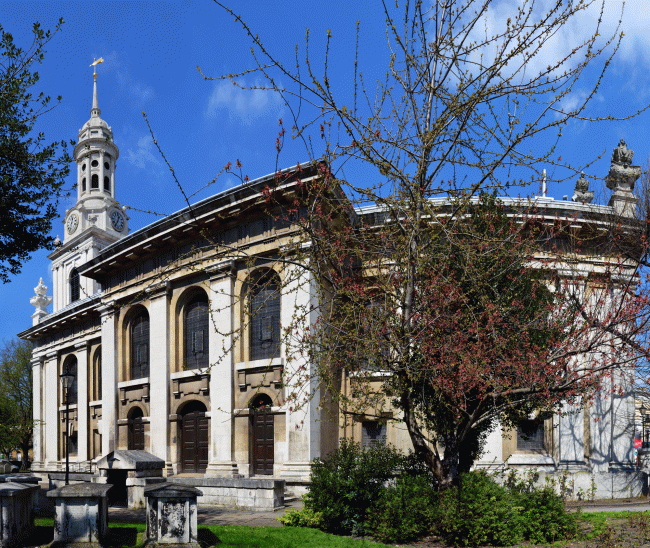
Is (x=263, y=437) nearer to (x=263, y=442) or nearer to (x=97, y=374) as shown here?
(x=263, y=442)

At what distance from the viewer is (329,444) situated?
21312 millimetres

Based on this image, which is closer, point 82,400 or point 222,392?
point 222,392

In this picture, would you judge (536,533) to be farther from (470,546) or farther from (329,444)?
(329,444)

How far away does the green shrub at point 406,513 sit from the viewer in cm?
1138

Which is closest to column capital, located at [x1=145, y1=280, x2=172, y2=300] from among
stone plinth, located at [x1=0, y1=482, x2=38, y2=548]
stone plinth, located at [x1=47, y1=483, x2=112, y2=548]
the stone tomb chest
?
the stone tomb chest

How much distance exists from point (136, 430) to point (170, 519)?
1769 centimetres

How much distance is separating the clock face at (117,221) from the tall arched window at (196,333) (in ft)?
105

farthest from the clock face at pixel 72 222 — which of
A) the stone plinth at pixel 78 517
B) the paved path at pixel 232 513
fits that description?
the stone plinth at pixel 78 517

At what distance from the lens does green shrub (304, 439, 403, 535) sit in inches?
487

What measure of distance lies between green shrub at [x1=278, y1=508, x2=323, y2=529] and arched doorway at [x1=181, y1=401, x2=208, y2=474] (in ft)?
34.6

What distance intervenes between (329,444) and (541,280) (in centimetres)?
934

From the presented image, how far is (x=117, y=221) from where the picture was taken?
54.0 metres

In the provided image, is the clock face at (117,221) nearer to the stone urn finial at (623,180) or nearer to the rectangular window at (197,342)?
the rectangular window at (197,342)

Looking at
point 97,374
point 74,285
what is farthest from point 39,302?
point 97,374
